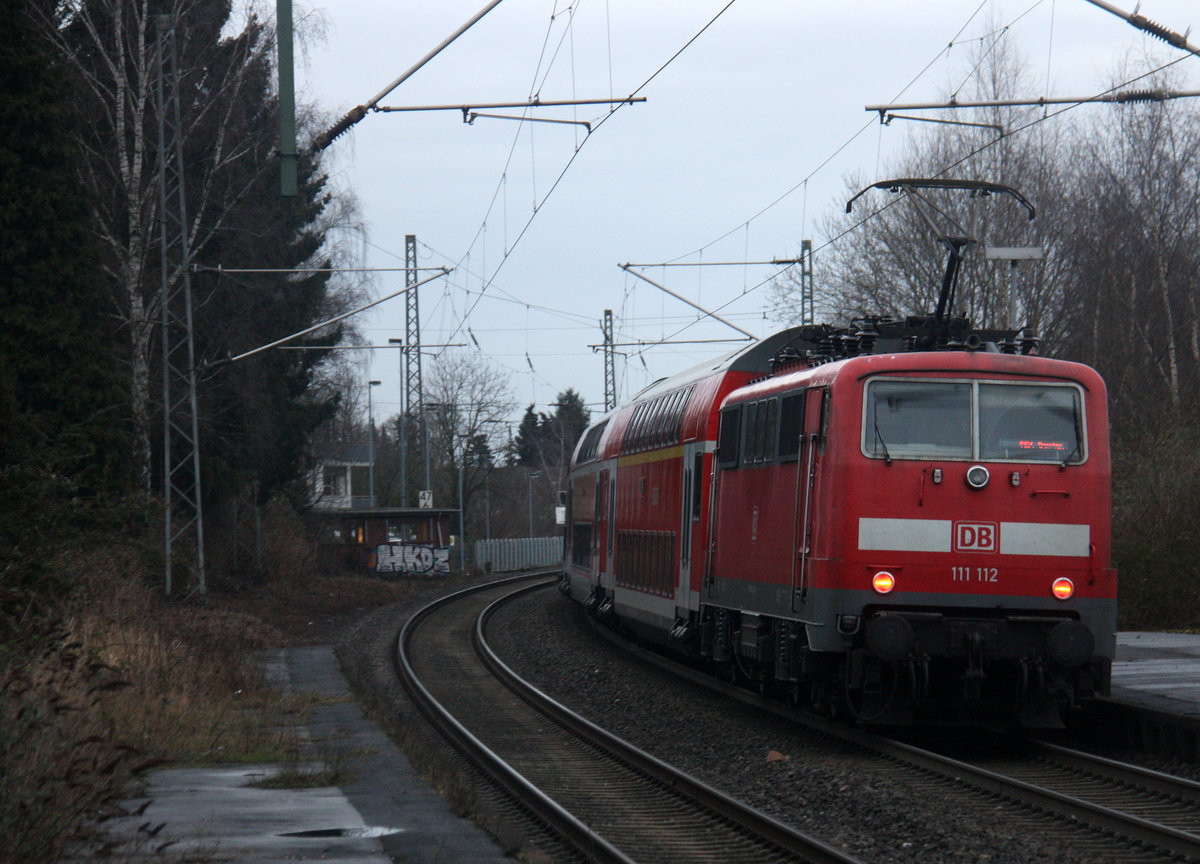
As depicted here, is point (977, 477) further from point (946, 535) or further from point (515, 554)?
point (515, 554)

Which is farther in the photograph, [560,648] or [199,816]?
[560,648]

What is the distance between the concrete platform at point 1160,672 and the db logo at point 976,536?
5.96 feet

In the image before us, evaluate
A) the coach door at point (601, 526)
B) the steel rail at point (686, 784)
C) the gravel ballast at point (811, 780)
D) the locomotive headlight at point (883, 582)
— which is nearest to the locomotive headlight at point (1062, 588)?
the locomotive headlight at point (883, 582)

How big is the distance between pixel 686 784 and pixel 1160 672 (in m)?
6.21

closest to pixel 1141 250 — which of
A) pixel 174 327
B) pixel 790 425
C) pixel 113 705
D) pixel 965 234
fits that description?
pixel 965 234

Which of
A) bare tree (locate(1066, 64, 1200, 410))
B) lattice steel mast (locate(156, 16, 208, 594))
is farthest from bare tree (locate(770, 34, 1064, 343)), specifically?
lattice steel mast (locate(156, 16, 208, 594))

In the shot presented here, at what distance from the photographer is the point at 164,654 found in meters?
16.0

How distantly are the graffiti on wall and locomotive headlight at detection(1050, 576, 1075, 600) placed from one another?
1516 inches

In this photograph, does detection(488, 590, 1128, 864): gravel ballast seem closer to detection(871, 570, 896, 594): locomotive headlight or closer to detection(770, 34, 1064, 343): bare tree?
detection(871, 570, 896, 594): locomotive headlight

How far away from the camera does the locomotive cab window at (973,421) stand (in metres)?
11.9

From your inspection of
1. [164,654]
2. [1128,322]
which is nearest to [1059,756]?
[164,654]

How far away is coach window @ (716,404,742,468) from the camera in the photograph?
15070 millimetres

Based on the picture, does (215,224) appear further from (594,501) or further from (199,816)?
(199,816)

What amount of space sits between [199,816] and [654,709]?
7.71 m
